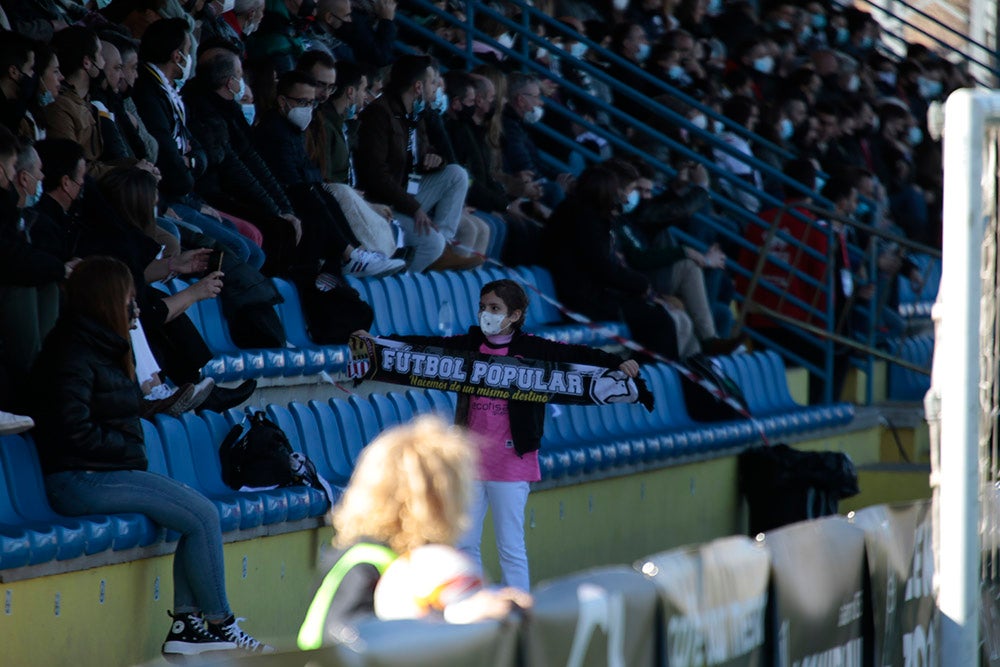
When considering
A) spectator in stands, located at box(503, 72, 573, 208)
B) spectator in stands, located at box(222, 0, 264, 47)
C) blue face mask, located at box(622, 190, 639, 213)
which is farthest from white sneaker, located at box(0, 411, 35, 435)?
spectator in stands, located at box(503, 72, 573, 208)

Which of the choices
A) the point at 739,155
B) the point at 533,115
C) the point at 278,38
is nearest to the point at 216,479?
the point at 278,38

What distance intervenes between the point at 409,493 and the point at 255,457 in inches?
128

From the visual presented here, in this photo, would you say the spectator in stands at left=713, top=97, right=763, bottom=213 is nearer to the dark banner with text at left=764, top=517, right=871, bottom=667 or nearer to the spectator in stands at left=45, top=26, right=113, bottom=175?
the spectator in stands at left=45, top=26, right=113, bottom=175

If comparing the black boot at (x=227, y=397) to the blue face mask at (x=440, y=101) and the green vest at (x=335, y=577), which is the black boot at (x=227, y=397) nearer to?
the blue face mask at (x=440, y=101)

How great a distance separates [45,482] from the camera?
5516 millimetres

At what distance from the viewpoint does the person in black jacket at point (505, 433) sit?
6664mm

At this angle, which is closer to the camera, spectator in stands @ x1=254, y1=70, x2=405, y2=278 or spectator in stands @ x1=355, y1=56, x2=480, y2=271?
spectator in stands @ x1=254, y1=70, x2=405, y2=278

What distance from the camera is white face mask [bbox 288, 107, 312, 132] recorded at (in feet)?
26.4

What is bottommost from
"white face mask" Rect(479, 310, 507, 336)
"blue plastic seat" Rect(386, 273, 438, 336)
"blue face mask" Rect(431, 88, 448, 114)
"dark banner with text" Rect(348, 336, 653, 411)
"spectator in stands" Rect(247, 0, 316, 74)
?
"dark banner with text" Rect(348, 336, 653, 411)

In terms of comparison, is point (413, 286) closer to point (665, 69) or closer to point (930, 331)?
A: point (665, 69)

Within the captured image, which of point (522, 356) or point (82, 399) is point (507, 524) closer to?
point (522, 356)

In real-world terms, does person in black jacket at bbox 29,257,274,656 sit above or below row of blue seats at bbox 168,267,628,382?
below

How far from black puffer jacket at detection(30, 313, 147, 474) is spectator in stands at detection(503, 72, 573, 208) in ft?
16.6

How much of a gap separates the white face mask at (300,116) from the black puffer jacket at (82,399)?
9.05 feet
